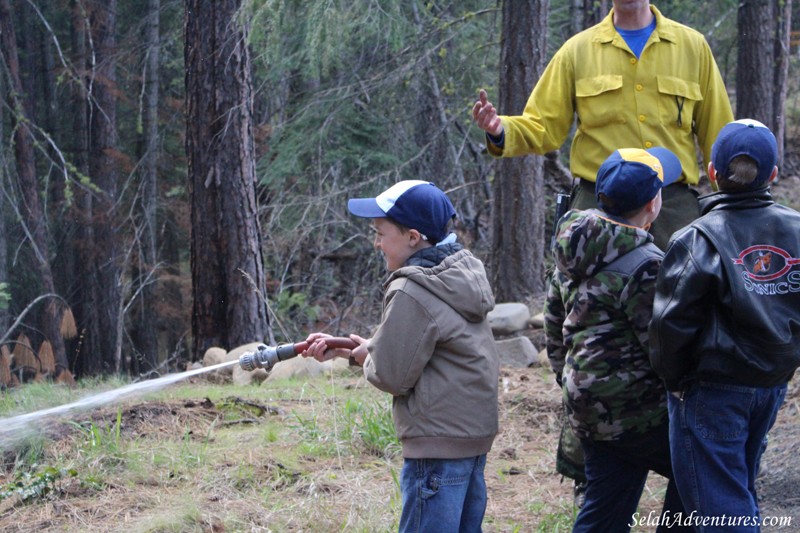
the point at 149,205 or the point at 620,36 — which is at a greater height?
the point at 620,36

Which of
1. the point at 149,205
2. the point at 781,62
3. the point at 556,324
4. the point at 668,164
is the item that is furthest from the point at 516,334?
the point at 149,205

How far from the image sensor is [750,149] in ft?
9.52

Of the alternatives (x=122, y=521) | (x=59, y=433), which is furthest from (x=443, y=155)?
(x=122, y=521)

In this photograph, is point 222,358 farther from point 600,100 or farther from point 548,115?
point 600,100

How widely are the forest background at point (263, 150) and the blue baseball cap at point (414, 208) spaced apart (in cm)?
365

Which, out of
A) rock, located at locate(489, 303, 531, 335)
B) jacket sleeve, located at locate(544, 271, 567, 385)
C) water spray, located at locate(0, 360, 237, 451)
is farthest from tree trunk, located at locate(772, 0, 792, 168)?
jacket sleeve, located at locate(544, 271, 567, 385)

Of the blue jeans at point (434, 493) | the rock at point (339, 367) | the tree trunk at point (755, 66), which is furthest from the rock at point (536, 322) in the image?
the tree trunk at point (755, 66)

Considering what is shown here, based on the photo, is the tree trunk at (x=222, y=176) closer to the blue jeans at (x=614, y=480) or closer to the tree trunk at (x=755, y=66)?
the blue jeans at (x=614, y=480)

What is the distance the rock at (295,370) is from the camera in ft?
25.5

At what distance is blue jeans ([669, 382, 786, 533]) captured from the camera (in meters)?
2.83

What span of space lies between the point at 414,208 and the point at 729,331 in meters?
1.11

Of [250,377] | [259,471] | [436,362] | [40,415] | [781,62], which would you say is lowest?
[250,377]

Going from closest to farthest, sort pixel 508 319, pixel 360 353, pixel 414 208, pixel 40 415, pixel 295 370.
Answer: pixel 414 208 < pixel 360 353 < pixel 40 415 < pixel 295 370 < pixel 508 319

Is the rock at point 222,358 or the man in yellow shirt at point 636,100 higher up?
the man in yellow shirt at point 636,100
